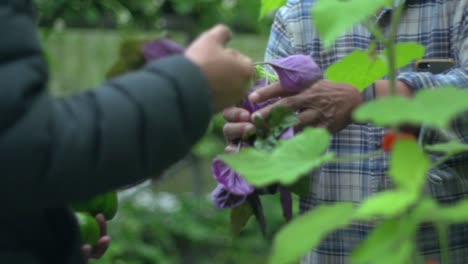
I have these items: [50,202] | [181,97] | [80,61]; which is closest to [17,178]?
[50,202]

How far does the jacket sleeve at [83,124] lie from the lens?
843mm

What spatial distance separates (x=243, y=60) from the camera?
101 centimetres

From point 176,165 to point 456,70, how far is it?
10.2ft

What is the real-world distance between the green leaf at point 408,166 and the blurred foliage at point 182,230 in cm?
338

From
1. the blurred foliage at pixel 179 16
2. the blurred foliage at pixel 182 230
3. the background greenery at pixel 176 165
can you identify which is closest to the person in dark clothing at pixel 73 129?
the blurred foliage at pixel 179 16

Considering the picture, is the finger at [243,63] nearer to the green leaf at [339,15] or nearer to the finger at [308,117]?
the green leaf at [339,15]

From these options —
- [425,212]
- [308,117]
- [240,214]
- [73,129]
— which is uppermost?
[73,129]

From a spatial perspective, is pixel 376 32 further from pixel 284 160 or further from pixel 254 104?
pixel 254 104

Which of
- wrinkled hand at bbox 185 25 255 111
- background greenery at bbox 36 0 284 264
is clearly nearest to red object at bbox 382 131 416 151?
wrinkled hand at bbox 185 25 255 111

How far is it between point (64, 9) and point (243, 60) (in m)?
2.44

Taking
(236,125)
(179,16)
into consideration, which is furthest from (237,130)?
(179,16)

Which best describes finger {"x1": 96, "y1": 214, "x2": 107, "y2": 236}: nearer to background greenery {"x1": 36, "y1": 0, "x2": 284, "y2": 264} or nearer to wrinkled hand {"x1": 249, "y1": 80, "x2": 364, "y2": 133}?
wrinkled hand {"x1": 249, "y1": 80, "x2": 364, "y2": 133}

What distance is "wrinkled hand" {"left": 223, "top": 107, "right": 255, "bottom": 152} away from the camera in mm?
1271

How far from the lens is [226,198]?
1.26 metres
